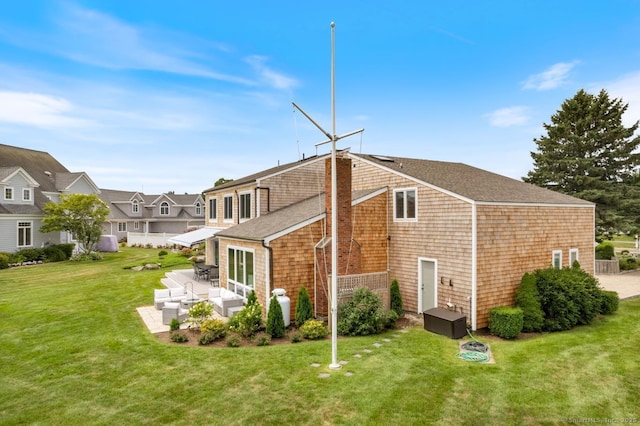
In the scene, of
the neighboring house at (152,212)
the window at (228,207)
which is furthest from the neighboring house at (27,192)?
the window at (228,207)

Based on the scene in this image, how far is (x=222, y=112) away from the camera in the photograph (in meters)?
25.8

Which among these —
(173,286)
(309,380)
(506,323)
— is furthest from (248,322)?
(173,286)

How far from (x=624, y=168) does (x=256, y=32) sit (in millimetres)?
33453

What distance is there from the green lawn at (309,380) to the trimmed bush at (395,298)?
1.65m

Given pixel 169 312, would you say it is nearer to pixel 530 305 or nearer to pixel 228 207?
pixel 228 207

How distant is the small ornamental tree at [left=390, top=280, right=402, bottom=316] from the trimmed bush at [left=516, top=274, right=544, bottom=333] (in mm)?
4356

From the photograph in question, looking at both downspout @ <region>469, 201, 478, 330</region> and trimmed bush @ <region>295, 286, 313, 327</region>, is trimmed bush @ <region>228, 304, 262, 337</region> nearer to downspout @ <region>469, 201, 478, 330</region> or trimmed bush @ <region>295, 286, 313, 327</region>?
trimmed bush @ <region>295, 286, 313, 327</region>

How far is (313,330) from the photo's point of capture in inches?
496

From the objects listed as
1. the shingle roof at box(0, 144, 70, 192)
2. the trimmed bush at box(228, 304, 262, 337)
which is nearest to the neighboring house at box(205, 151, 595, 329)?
the trimmed bush at box(228, 304, 262, 337)

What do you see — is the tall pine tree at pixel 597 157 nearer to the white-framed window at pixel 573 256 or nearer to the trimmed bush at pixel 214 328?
the white-framed window at pixel 573 256

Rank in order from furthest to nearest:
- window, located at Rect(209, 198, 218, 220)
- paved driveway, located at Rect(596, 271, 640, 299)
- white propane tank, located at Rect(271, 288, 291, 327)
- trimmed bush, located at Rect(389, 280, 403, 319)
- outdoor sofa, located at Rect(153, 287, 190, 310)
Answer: window, located at Rect(209, 198, 218, 220), paved driveway, located at Rect(596, 271, 640, 299), outdoor sofa, located at Rect(153, 287, 190, 310), trimmed bush, located at Rect(389, 280, 403, 319), white propane tank, located at Rect(271, 288, 291, 327)

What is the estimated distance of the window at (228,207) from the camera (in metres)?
24.6

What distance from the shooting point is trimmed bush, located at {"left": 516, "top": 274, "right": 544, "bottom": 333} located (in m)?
13.3

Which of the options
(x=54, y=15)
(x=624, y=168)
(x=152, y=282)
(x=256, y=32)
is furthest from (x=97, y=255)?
(x=624, y=168)
